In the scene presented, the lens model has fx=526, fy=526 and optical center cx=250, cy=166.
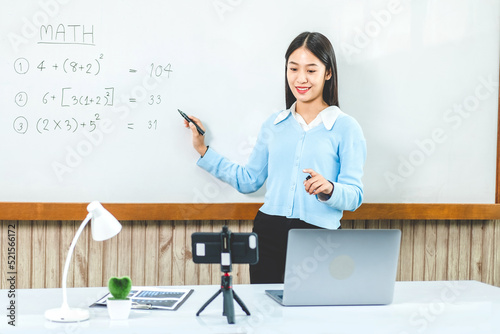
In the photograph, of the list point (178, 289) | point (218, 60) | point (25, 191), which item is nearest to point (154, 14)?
point (218, 60)

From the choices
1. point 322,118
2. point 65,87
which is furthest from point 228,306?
point 65,87

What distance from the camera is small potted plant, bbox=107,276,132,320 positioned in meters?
1.26

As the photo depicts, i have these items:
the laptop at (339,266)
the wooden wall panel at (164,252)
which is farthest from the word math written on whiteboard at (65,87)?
the laptop at (339,266)

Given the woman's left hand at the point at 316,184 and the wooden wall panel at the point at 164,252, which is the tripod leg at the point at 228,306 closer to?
the woman's left hand at the point at 316,184

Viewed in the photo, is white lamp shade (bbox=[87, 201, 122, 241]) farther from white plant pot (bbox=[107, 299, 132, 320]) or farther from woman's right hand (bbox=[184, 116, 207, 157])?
woman's right hand (bbox=[184, 116, 207, 157])

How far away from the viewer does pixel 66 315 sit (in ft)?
4.12

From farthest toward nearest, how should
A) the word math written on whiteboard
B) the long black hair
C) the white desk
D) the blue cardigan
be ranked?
the word math written on whiteboard < the long black hair < the blue cardigan < the white desk

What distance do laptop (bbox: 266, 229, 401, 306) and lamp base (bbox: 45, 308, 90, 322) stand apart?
512 mm

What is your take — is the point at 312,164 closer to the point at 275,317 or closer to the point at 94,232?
the point at 275,317

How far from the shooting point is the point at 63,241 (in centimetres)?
228

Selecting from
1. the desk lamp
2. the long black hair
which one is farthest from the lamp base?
the long black hair

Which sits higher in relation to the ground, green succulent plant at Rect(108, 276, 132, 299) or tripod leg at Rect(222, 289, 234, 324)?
green succulent plant at Rect(108, 276, 132, 299)

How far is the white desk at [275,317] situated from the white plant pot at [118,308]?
19 millimetres

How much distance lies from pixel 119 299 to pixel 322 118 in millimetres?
1089
